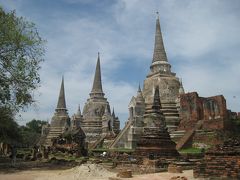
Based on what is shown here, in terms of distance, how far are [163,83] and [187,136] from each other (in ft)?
38.4

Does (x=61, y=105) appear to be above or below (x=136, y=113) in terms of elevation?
above

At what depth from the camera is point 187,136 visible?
29297mm

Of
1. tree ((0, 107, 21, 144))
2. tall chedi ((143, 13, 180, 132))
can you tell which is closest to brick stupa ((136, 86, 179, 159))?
tree ((0, 107, 21, 144))

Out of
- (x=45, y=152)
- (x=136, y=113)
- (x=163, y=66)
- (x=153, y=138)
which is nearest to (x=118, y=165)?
(x=153, y=138)

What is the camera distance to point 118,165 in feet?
52.9

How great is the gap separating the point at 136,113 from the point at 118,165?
21308mm

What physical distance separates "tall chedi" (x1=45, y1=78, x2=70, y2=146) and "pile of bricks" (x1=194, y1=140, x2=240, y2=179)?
48.0 metres

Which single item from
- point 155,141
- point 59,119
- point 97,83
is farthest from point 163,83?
point 59,119

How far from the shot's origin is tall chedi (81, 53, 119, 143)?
163ft

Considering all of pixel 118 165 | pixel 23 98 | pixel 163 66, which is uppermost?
pixel 163 66

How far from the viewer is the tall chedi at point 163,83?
3619 centimetres

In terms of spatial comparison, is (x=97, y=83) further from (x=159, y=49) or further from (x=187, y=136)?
(x=187, y=136)

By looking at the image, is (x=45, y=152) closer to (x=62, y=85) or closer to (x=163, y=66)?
(x=163, y=66)

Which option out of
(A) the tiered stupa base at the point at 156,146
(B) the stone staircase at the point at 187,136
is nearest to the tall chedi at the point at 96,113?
(B) the stone staircase at the point at 187,136
